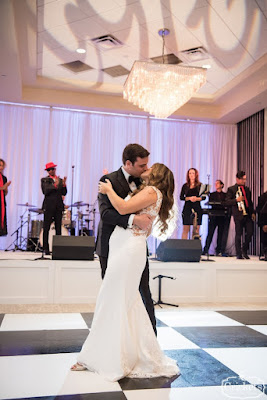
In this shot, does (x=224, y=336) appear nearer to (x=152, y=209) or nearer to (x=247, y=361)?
(x=247, y=361)

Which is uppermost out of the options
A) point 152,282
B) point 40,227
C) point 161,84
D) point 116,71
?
point 116,71

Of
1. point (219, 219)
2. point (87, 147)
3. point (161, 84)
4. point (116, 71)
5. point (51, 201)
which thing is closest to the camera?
point (161, 84)

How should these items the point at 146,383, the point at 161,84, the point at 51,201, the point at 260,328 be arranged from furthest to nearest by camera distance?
the point at 51,201 < the point at 161,84 < the point at 260,328 < the point at 146,383

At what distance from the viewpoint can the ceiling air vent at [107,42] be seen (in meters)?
6.53

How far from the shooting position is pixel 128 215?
2566 millimetres

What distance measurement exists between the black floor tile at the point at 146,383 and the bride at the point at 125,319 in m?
0.04

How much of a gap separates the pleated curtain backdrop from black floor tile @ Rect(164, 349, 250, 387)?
20.7 feet

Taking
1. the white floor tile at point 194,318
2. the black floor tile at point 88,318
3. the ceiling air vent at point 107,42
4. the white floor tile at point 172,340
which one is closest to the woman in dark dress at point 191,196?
the ceiling air vent at point 107,42

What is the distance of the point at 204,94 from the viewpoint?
919 cm

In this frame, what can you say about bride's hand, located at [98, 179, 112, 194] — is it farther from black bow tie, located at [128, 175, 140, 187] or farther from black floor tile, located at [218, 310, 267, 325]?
black floor tile, located at [218, 310, 267, 325]

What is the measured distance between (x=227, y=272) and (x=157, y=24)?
12.5 feet

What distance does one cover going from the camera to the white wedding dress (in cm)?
239

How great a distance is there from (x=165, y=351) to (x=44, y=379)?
0.99 metres

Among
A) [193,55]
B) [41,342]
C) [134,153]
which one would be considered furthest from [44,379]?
[193,55]
